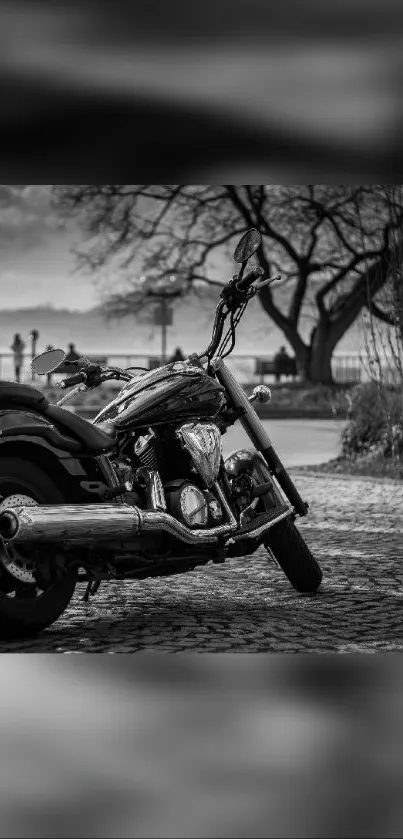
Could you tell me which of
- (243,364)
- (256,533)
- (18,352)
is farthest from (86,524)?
(243,364)

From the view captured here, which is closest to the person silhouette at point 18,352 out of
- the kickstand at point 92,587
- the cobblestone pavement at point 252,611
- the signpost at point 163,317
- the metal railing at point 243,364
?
the metal railing at point 243,364

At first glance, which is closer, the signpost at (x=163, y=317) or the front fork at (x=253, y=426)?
the front fork at (x=253, y=426)

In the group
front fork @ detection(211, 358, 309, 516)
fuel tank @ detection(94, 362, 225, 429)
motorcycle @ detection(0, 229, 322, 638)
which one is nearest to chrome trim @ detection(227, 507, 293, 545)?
motorcycle @ detection(0, 229, 322, 638)

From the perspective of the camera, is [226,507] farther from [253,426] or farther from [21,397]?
[21,397]

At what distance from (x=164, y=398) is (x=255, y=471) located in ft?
1.61

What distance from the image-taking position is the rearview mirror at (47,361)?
3.46m

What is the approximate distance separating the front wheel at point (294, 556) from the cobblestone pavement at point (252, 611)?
5cm

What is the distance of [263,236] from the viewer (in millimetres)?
14883

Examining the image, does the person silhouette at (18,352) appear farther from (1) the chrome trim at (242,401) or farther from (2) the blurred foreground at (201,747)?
(2) the blurred foreground at (201,747)
